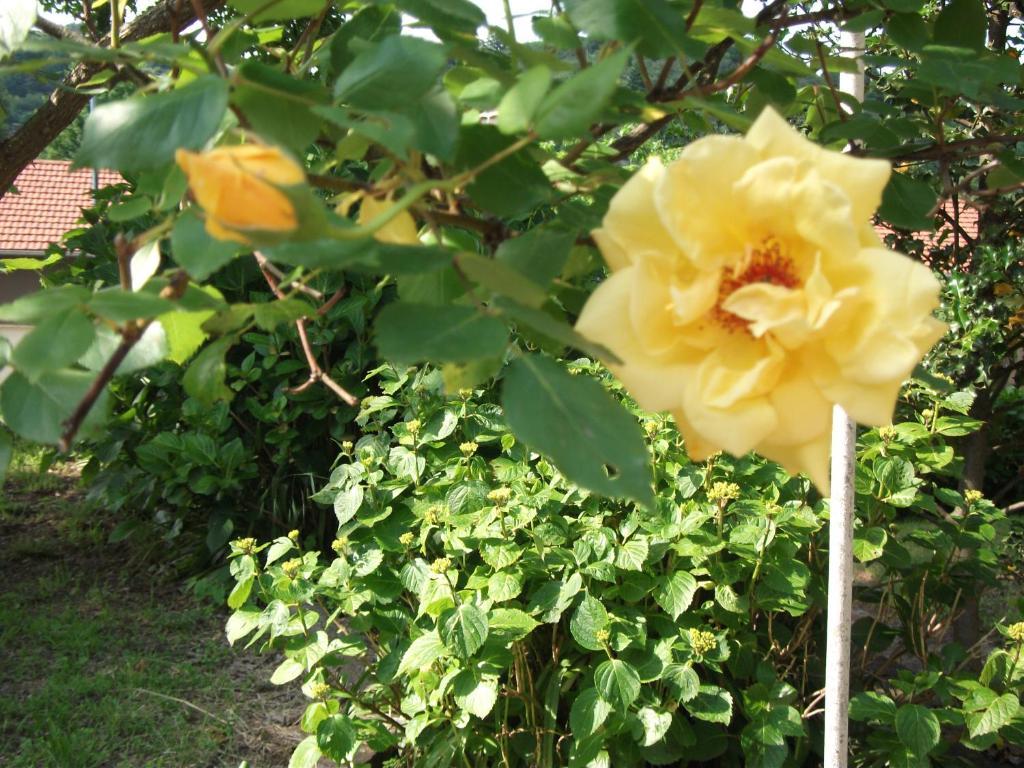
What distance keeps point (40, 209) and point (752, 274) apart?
19.1 metres

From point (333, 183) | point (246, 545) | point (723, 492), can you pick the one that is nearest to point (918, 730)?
point (723, 492)


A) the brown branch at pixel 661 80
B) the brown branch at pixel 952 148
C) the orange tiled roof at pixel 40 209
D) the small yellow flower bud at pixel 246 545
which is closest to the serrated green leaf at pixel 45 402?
the brown branch at pixel 661 80

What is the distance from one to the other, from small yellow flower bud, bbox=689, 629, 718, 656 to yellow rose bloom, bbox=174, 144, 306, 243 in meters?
1.72

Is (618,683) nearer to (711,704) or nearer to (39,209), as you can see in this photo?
(711,704)

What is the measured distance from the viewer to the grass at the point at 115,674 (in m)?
2.86

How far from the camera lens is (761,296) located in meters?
0.45

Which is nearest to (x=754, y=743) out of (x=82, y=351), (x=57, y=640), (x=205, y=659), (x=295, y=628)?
(x=295, y=628)

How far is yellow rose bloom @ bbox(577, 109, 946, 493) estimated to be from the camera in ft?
1.45

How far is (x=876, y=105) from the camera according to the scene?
910mm

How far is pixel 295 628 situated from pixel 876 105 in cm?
168

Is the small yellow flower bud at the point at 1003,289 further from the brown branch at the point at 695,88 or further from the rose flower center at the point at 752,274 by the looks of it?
the rose flower center at the point at 752,274

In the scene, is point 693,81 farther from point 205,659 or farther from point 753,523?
point 205,659

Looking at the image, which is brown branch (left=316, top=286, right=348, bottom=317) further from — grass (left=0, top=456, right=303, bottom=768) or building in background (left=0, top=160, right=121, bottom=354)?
building in background (left=0, top=160, right=121, bottom=354)

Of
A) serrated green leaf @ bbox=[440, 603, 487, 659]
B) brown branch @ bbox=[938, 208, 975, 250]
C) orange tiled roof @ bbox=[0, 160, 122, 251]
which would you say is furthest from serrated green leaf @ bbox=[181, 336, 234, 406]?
orange tiled roof @ bbox=[0, 160, 122, 251]
